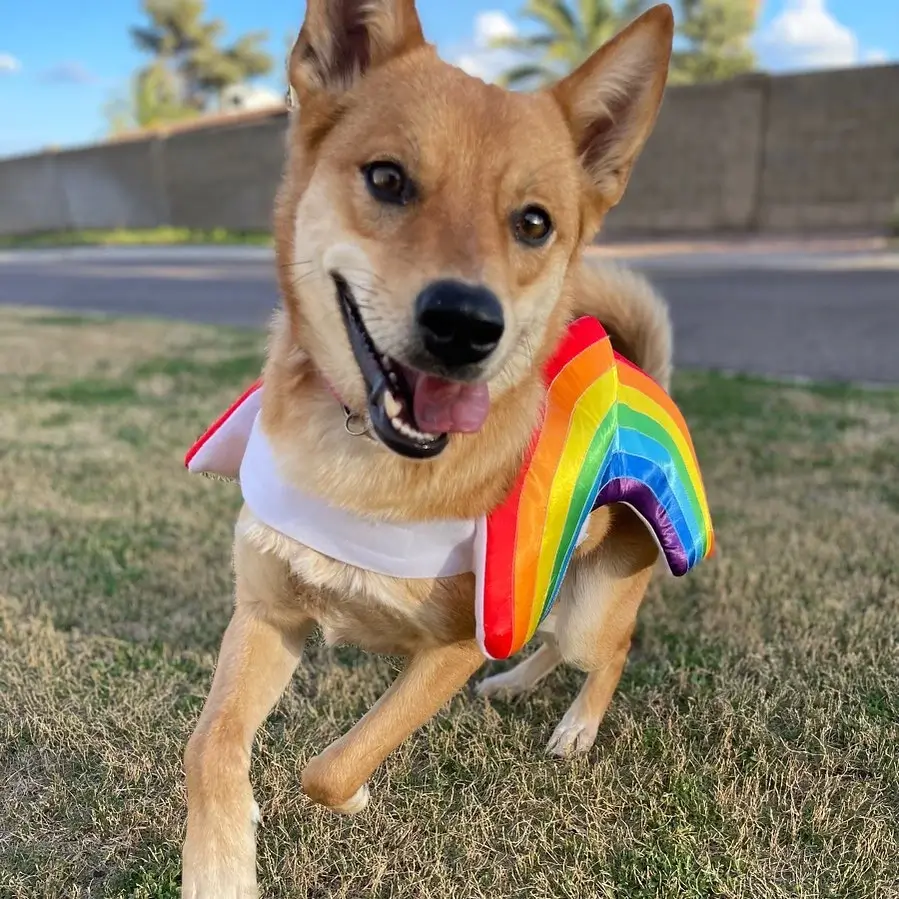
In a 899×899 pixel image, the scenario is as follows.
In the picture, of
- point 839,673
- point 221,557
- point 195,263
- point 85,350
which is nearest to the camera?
point 839,673

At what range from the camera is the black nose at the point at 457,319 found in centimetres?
171

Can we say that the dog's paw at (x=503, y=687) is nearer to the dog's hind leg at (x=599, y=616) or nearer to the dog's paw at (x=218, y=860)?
the dog's hind leg at (x=599, y=616)

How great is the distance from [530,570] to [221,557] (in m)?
1.93

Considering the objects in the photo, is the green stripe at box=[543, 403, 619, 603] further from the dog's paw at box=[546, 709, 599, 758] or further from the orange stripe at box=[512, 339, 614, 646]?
the dog's paw at box=[546, 709, 599, 758]

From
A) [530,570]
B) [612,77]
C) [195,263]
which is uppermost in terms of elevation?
[612,77]

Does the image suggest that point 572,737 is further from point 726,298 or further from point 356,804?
point 726,298

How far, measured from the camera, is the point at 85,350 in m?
8.20

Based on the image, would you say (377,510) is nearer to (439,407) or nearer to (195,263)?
(439,407)

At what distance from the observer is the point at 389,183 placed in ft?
6.44

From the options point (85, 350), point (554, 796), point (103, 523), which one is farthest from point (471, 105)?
point (85, 350)

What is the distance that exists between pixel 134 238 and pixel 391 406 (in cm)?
3230

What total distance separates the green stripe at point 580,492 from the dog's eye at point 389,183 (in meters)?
0.78

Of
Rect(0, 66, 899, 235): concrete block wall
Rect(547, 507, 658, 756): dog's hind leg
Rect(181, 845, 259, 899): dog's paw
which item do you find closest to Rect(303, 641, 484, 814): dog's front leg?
Rect(181, 845, 259, 899): dog's paw

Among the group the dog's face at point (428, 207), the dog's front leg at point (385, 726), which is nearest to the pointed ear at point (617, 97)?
the dog's face at point (428, 207)
